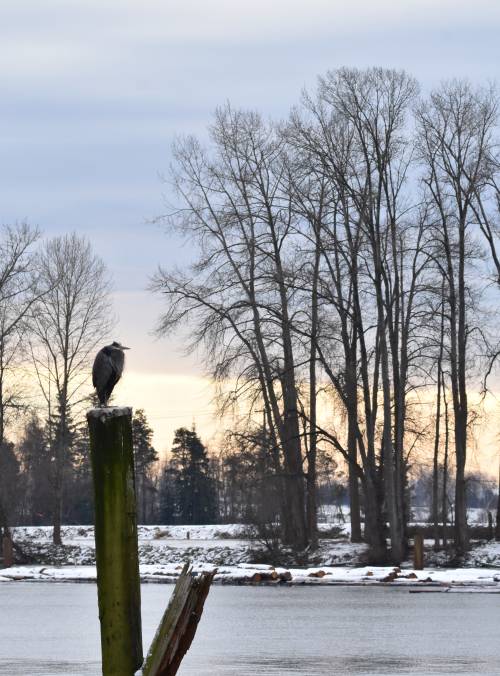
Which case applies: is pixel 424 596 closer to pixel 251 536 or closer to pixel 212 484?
pixel 251 536

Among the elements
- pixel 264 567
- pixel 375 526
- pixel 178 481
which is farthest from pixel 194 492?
pixel 264 567

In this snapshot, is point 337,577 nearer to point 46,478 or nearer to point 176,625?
point 176,625

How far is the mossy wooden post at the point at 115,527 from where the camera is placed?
8792 mm

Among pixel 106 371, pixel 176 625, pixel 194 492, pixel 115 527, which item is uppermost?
pixel 106 371

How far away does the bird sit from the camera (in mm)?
9938

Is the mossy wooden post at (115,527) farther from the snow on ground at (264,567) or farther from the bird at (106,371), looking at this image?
the snow on ground at (264,567)

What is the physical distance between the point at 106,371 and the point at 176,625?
1994mm

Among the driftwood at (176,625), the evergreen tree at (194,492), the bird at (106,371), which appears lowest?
the evergreen tree at (194,492)

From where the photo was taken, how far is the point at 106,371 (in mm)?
9945

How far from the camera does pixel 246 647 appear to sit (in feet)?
61.2

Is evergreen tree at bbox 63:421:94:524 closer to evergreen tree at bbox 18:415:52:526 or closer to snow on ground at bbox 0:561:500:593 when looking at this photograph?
evergreen tree at bbox 18:415:52:526

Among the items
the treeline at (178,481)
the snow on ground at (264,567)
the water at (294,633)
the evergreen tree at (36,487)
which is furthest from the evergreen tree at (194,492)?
the water at (294,633)

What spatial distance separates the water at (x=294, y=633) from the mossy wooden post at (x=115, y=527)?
6067 mm

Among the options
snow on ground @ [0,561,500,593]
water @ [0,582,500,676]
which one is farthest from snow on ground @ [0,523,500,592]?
water @ [0,582,500,676]
